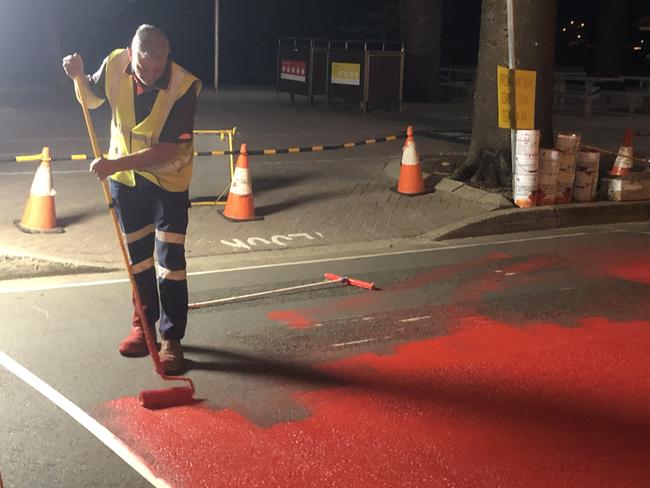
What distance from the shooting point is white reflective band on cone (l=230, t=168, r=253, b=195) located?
380 inches

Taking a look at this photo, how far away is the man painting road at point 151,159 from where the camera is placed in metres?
5.10

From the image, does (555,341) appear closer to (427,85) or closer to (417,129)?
(417,129)

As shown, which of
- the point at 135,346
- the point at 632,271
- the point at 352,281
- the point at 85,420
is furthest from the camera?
the point at 632,271

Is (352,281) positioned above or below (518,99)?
below

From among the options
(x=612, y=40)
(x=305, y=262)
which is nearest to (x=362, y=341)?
(x=305, y=262)

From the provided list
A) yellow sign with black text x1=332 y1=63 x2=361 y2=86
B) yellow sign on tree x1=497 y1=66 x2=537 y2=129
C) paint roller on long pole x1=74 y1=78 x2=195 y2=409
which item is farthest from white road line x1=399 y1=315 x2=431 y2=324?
yellow sign with black text x1=332 y1=63 x2=361 y2=86

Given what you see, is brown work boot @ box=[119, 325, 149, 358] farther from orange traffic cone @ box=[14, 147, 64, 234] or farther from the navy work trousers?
orange traffic cone @ box=[14, 147, 64, 234]

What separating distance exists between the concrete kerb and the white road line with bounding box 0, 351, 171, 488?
5.24m

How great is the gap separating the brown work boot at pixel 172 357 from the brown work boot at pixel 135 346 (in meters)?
0.19

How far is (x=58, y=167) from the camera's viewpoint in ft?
41.8

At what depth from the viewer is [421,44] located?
25.6 meters

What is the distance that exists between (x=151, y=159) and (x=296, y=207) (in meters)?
5.51

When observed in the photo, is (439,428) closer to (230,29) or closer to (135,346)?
(135,346)

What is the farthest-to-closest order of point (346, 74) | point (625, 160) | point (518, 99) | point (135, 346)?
point (346, 74) < point (625, 160) < point (518, 99) < point (135, 346)
